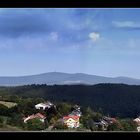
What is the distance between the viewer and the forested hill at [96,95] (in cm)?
174

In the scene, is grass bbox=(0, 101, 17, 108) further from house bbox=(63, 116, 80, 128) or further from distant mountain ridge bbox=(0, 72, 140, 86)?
house bbox=(63, 116, 80, 128)

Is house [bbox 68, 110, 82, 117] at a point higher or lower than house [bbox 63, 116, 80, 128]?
higher

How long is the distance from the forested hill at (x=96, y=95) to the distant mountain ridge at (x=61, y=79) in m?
0.02

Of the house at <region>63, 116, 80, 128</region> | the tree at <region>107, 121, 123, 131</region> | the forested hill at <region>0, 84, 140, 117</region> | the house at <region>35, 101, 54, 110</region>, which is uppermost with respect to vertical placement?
the forested hill at <region>0, 84, 140, 117</region>

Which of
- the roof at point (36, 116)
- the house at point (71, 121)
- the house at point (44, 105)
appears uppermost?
the house at point (44, 105)

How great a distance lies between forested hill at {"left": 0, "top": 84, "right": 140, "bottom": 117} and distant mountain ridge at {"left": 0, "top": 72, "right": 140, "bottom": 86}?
2cm

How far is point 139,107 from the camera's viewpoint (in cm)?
179

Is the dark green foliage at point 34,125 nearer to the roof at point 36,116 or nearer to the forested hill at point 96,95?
the roof at point 36,116

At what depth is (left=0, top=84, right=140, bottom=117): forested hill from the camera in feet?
5.70

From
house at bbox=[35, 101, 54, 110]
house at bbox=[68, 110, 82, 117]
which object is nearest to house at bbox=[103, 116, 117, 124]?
house at bbox=[68, 110, 82, 117]

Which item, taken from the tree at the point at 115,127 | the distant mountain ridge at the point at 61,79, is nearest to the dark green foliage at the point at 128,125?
the tree at the point at 115,127

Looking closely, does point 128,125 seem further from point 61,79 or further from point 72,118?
point 61,79
